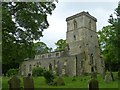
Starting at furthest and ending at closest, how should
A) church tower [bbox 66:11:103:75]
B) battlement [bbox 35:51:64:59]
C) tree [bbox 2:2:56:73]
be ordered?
battlement [bbox 35:51:64:59]
church tower [bbox 66:11:103:75]
tree [bbox 2:2:56:73]

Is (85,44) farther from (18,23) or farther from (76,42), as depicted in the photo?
(18,23)

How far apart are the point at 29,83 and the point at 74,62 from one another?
1987 inches

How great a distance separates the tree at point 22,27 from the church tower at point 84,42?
126 ft

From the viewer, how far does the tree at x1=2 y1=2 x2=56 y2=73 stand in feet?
82.2

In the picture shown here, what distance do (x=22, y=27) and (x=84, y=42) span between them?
137ft

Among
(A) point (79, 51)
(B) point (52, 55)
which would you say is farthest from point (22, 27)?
(B) point (52, 55)

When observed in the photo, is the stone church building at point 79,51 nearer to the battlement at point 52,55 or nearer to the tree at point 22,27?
the battlement at point 52,55

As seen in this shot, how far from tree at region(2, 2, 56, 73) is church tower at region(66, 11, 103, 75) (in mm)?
38446

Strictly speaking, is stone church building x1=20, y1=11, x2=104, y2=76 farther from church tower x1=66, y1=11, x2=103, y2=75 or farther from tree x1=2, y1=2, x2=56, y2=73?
tree x1=2, y1=2, x2=56, y2=73

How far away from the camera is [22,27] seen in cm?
Result: 2619

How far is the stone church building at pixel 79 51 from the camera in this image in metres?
65.6

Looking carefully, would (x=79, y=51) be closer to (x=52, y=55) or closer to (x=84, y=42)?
(x=84, y=42)

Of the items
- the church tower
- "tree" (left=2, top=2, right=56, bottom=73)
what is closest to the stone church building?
the church tower

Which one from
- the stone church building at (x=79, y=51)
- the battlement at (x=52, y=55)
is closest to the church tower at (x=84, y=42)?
the stone church building at (x=79, y=51)
